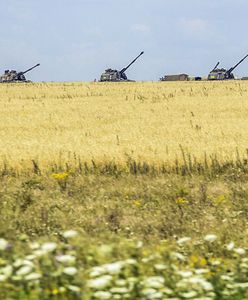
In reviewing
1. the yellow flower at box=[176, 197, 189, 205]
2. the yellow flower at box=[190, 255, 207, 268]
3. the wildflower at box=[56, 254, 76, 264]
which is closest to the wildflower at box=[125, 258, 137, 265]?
the wildflower at box=[56, 254, 76, 264]

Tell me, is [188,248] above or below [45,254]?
below

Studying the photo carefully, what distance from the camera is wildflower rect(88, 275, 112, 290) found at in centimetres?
391

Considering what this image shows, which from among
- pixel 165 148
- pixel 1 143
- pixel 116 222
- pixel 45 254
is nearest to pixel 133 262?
pixel 45 254

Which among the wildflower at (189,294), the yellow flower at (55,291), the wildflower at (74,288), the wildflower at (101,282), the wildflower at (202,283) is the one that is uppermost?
the wildflower at (101,282)

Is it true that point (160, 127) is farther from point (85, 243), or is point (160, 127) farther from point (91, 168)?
point (85, 243)

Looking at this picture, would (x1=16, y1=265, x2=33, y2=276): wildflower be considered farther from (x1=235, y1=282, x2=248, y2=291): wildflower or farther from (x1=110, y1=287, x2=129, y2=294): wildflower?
(x1=235, y1=282, x2=248, y2=291): wildflower

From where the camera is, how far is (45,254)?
14.3ft

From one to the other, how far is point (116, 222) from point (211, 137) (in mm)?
11405

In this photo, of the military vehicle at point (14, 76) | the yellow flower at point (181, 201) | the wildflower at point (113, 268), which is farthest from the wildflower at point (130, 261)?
the military vehicle at point (14, 76)

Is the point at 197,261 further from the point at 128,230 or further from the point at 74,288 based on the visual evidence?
the point at 128,230

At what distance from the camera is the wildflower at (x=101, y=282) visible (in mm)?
3915

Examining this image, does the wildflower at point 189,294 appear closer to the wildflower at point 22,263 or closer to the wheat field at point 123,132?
the wildflower at point 22,263

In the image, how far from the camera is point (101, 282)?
12.9 ft

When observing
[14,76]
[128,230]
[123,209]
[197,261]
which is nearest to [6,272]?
[197,261]
